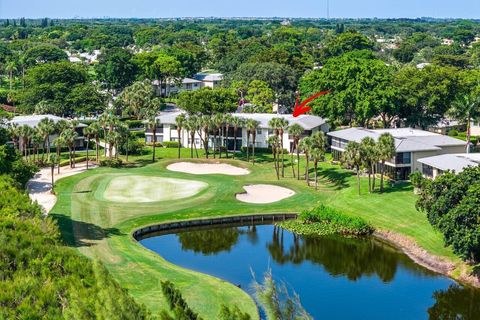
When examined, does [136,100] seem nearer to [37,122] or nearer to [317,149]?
Result: [37,122]

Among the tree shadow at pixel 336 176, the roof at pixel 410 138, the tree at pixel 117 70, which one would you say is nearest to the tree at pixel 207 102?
the roof at pixel 410 138

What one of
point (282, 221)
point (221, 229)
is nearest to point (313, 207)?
point (282, 221)

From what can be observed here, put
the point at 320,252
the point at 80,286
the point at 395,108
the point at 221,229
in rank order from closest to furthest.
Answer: the point at 80,286 → the point at 320,252 → the point at 221,229 → the point at 395,108

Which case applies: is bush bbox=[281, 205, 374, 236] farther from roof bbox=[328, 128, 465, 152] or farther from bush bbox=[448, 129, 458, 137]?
bush bbox=[448, 129, 458, 137]

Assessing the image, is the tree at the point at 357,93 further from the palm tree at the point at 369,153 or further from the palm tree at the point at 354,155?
the palm tree at the point at 354,155

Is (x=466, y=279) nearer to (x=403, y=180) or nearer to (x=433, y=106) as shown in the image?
(x=403, y=180)

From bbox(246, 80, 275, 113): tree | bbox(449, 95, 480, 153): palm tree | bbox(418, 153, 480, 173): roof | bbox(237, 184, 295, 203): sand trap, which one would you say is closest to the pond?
bbox(237, 184, 295, 203): sand trap
